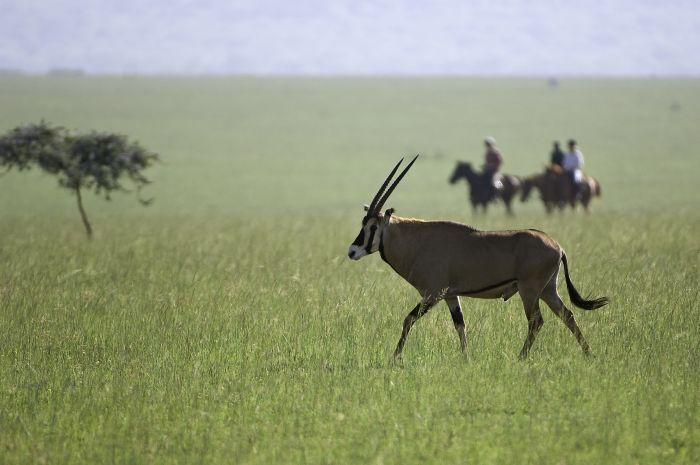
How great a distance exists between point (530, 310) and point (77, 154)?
1464cm

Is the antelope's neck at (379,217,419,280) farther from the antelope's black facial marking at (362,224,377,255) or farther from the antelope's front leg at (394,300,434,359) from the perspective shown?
the antelope's front leg at (394,300,434,359)

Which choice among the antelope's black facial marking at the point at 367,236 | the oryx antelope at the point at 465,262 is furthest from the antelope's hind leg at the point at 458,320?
the antelope's black facial marking at the point at 367,236

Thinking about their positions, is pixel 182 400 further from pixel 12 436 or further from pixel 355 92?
pixel 355 92

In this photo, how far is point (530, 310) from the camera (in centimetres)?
928

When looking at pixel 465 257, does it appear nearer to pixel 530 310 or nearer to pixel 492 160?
pixel 530 310

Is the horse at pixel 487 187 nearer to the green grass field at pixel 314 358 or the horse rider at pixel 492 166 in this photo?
the horse rider at pixel 492 166

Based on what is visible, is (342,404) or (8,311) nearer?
(342,404)

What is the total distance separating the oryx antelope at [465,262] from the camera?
9.31 m

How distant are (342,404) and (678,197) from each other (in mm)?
44491

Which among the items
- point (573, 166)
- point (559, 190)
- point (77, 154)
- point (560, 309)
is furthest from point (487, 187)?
point (560, 309)

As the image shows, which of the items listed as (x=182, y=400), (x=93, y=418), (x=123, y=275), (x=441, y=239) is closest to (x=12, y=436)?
(x=93, y=418)

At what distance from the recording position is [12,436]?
740 cm

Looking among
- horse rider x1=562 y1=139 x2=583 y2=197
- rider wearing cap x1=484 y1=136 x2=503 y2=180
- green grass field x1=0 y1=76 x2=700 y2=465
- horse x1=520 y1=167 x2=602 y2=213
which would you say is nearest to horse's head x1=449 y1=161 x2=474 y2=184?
rider wearing cap x1=484 y1=136 x2=503 y2=180

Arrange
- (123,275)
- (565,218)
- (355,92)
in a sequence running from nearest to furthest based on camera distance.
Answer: (123,275)
(565,218)
(355,92)
